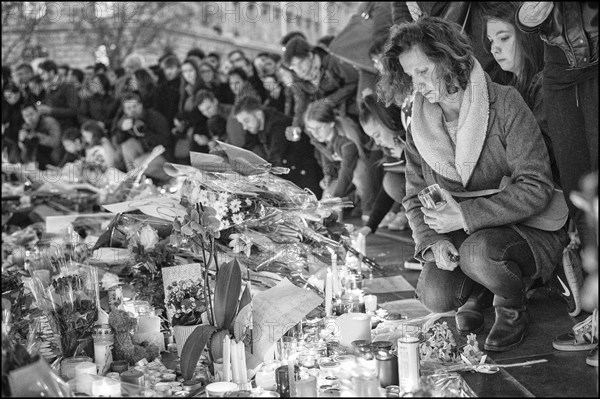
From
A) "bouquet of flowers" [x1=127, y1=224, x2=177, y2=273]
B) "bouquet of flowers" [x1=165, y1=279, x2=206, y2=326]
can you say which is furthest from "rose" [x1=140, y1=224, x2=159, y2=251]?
"bouquet of flowers" [x1=165, y1=279, x2=206, y2=326]

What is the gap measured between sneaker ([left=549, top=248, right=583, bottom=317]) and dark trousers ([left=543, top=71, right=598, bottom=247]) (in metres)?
0.32

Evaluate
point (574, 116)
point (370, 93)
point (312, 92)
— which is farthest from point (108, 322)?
point (312, 92)

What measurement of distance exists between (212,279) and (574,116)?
1.52m

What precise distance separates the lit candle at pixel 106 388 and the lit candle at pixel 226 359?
341mm

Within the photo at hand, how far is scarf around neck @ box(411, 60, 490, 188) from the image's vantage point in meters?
2.95

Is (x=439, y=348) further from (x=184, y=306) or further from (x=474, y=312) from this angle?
(x=184, y=306)

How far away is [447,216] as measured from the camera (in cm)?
292

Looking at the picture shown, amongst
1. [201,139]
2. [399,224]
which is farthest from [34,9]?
[399,224]

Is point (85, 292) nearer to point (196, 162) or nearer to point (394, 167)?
point (196, 162)

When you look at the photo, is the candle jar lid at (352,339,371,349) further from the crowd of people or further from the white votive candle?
the white votive candle

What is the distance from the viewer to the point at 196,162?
3533mm

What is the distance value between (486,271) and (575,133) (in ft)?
1.88

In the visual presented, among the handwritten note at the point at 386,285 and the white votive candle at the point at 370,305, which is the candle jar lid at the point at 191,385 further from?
the handwritten note at the point at 386,285

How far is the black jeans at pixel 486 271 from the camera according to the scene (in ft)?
9.28
